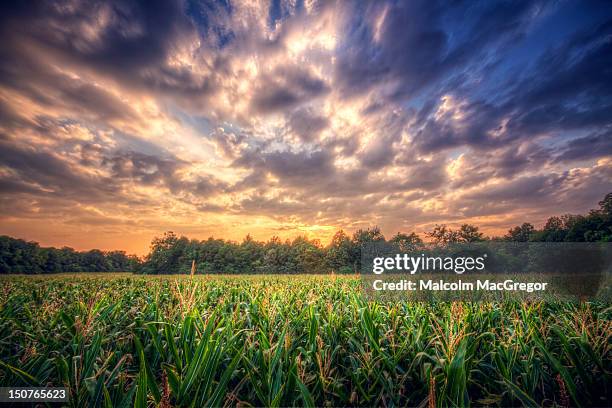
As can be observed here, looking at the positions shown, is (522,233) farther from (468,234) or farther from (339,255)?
(339,255)

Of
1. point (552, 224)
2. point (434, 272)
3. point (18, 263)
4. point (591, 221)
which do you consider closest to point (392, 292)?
point (434, 272)

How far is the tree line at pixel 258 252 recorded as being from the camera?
49781 mm

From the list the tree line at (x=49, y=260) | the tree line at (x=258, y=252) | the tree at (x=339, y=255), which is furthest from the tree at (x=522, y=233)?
the tree line at (x=49, y=260)

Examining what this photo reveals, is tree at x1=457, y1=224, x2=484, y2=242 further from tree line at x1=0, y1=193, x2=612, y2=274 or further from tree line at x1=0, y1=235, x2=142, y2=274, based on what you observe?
tree line at x1=0, y1=235, x2=142, y2=274

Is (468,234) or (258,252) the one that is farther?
(258,252)

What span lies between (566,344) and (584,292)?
12.9 m

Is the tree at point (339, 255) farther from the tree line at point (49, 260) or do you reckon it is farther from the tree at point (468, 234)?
the tree line at point (49, 260)

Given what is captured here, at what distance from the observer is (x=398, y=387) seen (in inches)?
121

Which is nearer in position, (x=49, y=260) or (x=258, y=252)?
(x=49, y=260)

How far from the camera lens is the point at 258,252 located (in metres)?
82.7

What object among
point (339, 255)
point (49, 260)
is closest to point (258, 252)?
point (339, 255)

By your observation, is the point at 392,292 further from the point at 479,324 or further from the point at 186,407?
the point at 186,407

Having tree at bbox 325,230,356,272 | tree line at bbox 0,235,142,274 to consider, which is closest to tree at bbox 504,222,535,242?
tree at bbox 325,230,356,272

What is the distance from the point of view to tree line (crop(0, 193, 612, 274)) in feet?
163
